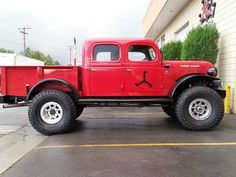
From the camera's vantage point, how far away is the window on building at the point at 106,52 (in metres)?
9.66

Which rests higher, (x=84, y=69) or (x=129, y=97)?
(x=84, y=69)

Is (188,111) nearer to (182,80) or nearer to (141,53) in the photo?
(182,80)

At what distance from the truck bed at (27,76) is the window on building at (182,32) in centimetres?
1276

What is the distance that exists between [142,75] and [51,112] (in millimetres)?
2384

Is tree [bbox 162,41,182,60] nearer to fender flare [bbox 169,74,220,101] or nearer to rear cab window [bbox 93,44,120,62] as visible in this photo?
fender flare [bbox 169,74,220,101]

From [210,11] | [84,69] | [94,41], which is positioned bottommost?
[84,69]

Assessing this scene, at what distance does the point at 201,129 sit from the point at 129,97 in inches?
74.6

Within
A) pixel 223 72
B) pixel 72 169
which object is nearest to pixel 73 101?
pixel 72 169

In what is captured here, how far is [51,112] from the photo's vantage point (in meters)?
9.41

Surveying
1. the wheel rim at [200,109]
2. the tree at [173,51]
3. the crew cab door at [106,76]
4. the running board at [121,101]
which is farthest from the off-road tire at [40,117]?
the tree at [173,51]

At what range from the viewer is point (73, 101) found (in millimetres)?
9602

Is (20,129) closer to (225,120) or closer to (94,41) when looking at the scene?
(94,41)

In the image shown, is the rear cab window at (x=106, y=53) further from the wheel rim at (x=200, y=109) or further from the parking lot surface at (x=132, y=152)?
the wheel rim at (x=200, y=109)

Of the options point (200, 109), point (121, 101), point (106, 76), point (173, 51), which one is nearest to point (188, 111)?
point (200, 109)
